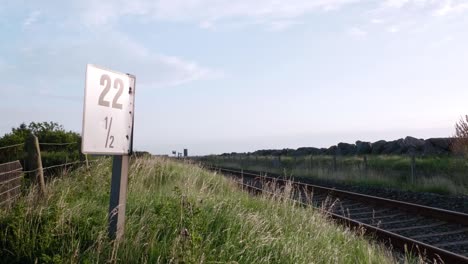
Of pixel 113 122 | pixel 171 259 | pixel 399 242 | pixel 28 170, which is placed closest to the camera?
pixel 171 259

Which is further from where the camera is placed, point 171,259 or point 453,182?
point 453,182

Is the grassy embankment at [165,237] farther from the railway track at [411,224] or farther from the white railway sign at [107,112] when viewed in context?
the railway track at [411,224]

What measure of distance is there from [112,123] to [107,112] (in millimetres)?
118

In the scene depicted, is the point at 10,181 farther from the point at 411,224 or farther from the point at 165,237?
the point at 411,224

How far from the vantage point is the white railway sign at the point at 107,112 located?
4.79 meters

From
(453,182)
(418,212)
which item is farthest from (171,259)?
(453,182)

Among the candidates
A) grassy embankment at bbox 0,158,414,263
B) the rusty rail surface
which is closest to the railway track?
grassy embankment at bbox 0,158,414,263

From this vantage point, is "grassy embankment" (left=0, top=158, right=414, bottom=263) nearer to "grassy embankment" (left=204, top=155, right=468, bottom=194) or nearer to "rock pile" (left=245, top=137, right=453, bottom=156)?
"grassy embankment" (left=204, top=155, right=468, bottom=194)

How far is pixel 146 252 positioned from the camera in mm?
5109

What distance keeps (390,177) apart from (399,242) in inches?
590

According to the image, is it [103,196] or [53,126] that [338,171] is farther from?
[103,196]

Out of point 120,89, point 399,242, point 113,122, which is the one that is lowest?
point 399,242

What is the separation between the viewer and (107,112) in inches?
198

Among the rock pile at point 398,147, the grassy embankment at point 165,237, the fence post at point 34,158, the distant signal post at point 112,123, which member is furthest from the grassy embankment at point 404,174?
the distant signal post at point 112,123
